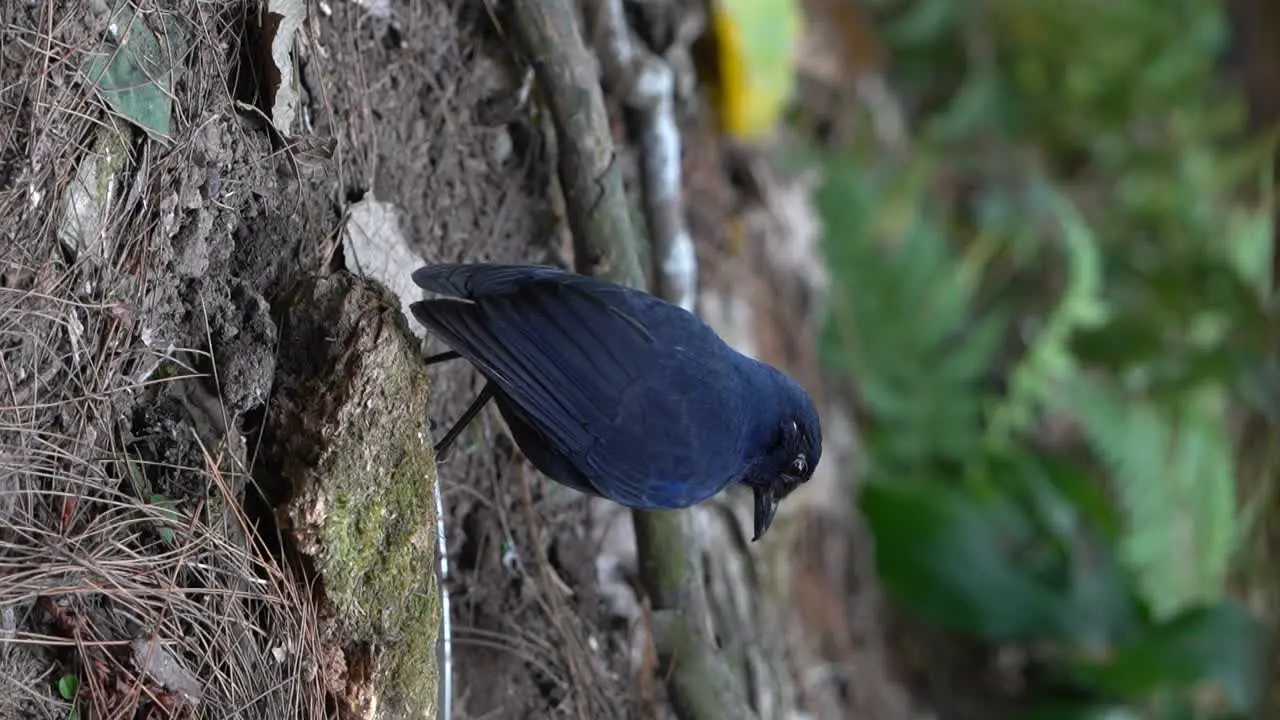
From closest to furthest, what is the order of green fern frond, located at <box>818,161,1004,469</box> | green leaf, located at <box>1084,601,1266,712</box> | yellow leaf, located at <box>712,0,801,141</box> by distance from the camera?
yellow leaf, located at <box>712,0,801,141</box> → green leaf, located at <box>1084,601,1266,712</box> → green fern frond, located at <box>818,161,1004,469</box>

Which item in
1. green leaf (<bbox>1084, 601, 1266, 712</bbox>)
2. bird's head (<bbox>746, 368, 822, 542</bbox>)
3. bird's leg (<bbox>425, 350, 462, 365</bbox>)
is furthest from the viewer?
green leaf (<bbox>1084, 601, 1266, 712</bbox>)

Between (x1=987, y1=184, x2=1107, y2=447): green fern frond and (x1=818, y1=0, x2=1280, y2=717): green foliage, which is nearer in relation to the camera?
(x1=818, y1=0, x2=1280, y2=717): green foliage

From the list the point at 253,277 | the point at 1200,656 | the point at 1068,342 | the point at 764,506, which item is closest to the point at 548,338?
the point at 253,277

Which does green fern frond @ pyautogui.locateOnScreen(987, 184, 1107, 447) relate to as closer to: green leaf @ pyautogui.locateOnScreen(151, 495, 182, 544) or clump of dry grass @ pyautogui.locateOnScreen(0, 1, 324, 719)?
clump of dry grass @ pyautogui.locateOnScreen(0, 1, 324, 719)

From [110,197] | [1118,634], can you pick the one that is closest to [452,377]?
[110,197]

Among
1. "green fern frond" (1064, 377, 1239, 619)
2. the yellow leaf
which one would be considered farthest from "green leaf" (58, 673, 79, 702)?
"green fern frond" (1064, 377, 1239, 619)

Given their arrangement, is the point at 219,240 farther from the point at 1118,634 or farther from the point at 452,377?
the point at 1118,634
